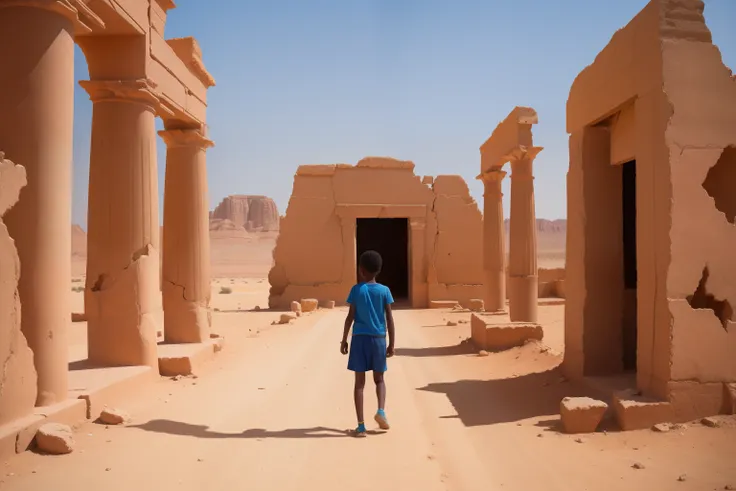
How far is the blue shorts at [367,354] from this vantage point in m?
4.80

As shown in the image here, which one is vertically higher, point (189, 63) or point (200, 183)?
point (189, 63)

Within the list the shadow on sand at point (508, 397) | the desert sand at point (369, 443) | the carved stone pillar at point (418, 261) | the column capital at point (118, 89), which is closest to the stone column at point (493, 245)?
the carved stone pillar at point (418, 261)

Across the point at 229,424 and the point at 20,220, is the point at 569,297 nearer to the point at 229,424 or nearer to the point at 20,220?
the point at 229,424

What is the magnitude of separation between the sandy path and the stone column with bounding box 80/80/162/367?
2.54ft

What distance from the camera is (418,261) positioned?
705 inches

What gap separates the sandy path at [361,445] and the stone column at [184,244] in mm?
1720

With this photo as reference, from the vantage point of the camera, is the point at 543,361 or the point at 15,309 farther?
the point at 543,361

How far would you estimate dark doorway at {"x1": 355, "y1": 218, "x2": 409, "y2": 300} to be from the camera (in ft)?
79.6

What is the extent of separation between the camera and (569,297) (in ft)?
21.6

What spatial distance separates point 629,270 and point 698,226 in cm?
216

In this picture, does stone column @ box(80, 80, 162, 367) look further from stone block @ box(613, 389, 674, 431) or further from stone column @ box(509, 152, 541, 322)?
stone column @ box(509, 152, 541, 322)

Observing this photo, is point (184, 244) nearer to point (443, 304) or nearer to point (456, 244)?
point (443, 304)

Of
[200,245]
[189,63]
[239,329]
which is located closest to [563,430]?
[200,245]

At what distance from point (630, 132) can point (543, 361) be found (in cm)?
340
